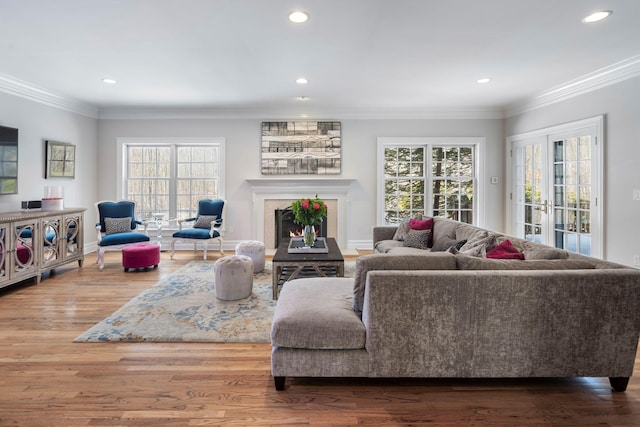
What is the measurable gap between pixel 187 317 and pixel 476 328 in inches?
96.9

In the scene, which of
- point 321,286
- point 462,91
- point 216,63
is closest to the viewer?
point 321,286

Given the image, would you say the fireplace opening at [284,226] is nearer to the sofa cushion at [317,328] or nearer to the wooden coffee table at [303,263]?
the wooden coffee table at [303,263]

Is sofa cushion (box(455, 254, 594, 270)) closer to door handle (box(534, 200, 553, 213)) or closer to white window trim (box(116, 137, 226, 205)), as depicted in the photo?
door handle (box(534, 200, 553, 213))

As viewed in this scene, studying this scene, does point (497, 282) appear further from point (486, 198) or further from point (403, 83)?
point (486, 198)

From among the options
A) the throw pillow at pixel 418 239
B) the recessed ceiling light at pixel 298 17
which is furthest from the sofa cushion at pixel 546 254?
the recessed ceiling light at pixel 298 17

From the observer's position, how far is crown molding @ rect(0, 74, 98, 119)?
487 centimetres

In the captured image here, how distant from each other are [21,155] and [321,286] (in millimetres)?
5081

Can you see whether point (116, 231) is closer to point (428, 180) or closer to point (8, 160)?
point (8, 160)

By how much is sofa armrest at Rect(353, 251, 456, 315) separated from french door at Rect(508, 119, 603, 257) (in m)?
3.74

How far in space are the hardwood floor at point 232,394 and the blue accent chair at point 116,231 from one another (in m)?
2.66

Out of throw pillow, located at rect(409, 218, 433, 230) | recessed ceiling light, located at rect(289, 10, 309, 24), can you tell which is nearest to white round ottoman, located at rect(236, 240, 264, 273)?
throw pillow, located at rect(409, 218, 433, 230)

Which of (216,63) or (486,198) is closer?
(216,63)

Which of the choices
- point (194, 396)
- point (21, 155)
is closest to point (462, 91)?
point (194, 396)

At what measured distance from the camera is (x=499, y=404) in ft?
6.55
